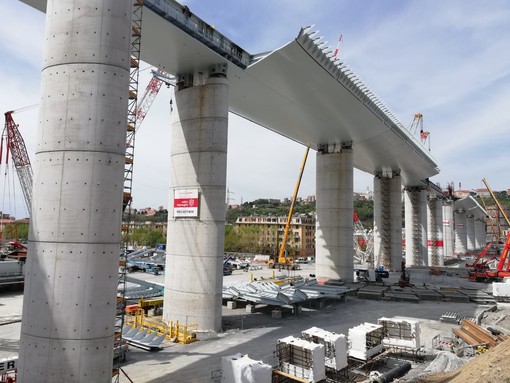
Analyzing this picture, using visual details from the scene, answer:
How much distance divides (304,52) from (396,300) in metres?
27.5

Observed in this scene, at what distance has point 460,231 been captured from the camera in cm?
13875

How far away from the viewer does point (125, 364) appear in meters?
17.1

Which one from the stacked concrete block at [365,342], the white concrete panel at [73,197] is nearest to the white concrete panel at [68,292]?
the white concrete panel at [73,197]

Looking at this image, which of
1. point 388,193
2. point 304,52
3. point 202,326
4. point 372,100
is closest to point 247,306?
point 202,326

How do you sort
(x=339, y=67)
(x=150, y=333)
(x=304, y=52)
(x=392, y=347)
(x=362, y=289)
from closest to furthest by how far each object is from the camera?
1. (x=392, y=347)
2. (x=150, y=333)
3. (x=304, y=52)
4. (x=339, y=67)
5. (x=362, y=289)

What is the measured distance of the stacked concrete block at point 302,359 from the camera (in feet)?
47.6

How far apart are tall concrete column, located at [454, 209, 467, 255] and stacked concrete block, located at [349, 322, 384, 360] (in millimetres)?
130695

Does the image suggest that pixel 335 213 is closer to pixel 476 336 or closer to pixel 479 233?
pixel 476 336

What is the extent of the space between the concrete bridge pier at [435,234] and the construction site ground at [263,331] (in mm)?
54417

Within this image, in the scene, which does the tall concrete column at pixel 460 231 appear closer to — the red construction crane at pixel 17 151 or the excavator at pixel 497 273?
the excavator at pixel 497 273

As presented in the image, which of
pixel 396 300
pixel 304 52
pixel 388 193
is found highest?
pixel 304 52

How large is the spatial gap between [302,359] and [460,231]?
145354 mm

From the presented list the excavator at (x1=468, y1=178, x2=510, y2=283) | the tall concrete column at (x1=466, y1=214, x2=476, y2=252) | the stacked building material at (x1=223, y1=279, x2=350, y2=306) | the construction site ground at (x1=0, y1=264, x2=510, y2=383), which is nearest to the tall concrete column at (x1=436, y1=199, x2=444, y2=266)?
the excavator at (x1=468, y1=178, x2=510, y2=283)

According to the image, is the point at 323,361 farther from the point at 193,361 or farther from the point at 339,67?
the point at 339,67
